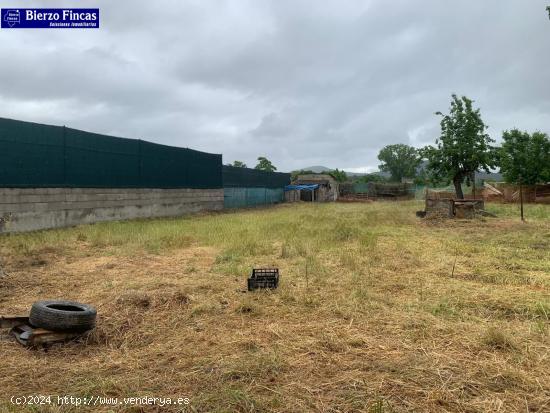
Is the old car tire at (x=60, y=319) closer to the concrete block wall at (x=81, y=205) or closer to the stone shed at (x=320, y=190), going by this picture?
the concrete block wall at (x=81, y=205)

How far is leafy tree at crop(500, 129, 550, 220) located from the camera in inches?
1619

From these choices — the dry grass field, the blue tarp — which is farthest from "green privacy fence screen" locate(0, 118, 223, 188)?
the blue tarp

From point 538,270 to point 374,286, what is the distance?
3.80 m

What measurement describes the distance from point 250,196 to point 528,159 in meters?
28.2

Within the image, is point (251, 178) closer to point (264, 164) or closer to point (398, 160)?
point (264, 164)

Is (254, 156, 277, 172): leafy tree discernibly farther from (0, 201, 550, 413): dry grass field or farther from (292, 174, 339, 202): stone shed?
(0, 201, 550, 413): dry grass field

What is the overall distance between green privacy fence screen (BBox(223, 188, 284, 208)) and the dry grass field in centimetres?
2225

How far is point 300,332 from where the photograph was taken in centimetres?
513

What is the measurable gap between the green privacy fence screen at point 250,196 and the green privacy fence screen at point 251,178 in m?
0.39

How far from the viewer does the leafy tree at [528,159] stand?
4112 centimetres

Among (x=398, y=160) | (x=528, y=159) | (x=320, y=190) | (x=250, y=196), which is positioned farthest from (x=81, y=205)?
(x=398, y=160)

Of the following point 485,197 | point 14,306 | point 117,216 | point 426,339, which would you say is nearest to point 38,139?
point 117,216

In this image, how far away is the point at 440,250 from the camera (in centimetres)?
1123

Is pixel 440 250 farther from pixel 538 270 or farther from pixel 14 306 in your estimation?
pixel 14 306
